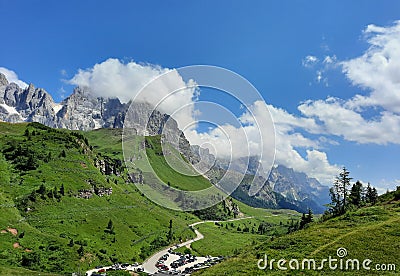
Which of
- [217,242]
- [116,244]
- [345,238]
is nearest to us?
[345,238]

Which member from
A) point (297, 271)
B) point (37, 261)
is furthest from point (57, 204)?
point (297, 271)

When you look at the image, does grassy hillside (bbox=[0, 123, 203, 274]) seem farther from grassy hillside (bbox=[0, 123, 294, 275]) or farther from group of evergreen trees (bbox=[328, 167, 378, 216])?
group of evergreen trees (bbox=[328, 167, 378, 216])

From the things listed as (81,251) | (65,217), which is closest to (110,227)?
(65,217)

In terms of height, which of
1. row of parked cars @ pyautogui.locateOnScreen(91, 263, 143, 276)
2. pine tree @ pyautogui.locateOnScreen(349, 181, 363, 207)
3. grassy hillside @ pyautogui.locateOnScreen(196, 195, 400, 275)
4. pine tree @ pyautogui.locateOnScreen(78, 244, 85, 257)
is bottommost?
row of parked cars @ pyautogui.locateOnScreen(91, 263, 143, 276)

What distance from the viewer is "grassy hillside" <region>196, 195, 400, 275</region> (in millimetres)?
42209

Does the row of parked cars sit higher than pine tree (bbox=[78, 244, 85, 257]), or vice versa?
pine tree (bbox=[78, 244, 85, 257])

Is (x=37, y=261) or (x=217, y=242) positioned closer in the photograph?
(x=37, y=261)

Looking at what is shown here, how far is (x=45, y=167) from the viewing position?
16000 centimetres

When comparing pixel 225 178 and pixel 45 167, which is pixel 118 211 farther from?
pixel 225 178

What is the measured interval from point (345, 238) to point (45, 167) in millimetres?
147987

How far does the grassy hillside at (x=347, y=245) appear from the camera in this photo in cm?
4221

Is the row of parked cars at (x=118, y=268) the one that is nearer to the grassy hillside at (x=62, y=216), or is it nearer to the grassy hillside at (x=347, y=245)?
the grassy hillside at (x=62, y=216)

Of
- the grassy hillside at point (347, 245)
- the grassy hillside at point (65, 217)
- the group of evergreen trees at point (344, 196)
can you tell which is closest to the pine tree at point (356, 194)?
the group of evergreen trees at point (344, 196)

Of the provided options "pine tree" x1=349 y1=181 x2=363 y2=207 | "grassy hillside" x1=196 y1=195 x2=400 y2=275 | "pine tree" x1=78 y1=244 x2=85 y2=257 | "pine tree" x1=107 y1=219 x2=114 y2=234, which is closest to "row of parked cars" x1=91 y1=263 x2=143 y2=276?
"pine tree" x1=78 y1=244 x2=85 y2=257
